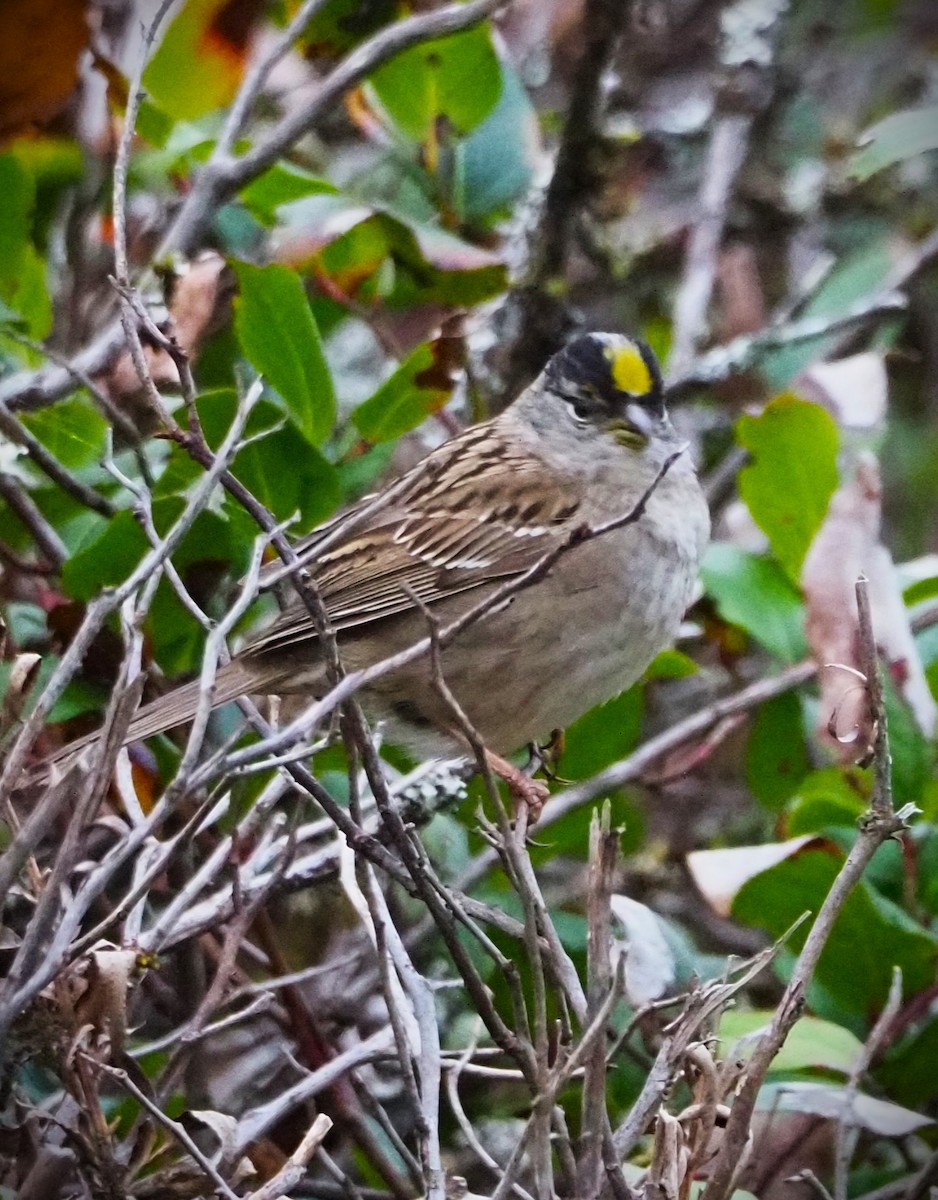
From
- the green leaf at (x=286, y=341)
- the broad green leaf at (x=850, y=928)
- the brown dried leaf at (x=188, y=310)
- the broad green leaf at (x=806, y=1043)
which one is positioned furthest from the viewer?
the brown dried leaf at (x=188, y=310)

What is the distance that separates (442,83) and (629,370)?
0.62 metres

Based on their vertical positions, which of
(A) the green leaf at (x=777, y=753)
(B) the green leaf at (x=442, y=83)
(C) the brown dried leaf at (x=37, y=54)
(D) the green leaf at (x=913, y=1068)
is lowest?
(D) the green leaf at (x=913, y=1068)

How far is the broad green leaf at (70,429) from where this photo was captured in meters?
2.34

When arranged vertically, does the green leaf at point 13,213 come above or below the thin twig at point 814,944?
above

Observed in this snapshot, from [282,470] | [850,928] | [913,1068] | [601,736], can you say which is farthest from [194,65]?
[913,1068]

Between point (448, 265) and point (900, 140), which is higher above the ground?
point (900, 140)

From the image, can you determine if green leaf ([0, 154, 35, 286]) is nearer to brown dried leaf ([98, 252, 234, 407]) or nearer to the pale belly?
brown dried leaf ([98, 252, 234, 407])

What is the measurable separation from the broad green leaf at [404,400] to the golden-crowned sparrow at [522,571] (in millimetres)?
136

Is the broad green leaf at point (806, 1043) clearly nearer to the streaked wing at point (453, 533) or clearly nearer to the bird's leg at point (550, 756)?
the bird's leg at point (550, 756)

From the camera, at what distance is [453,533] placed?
290 cm

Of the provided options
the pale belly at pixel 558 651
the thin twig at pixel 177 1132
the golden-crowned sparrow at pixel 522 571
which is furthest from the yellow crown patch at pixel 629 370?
the thin twig at pixel 177 1132

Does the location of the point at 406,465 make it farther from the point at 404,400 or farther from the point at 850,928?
the point at 850,928

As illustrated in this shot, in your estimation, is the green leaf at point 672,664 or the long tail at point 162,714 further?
the green leaf at point 672,664

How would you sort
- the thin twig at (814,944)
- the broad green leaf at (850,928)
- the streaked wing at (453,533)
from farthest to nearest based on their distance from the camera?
the streaked wing at (453,533) → the broad green leaf at (850,928) → the thin twig at (814,944)
